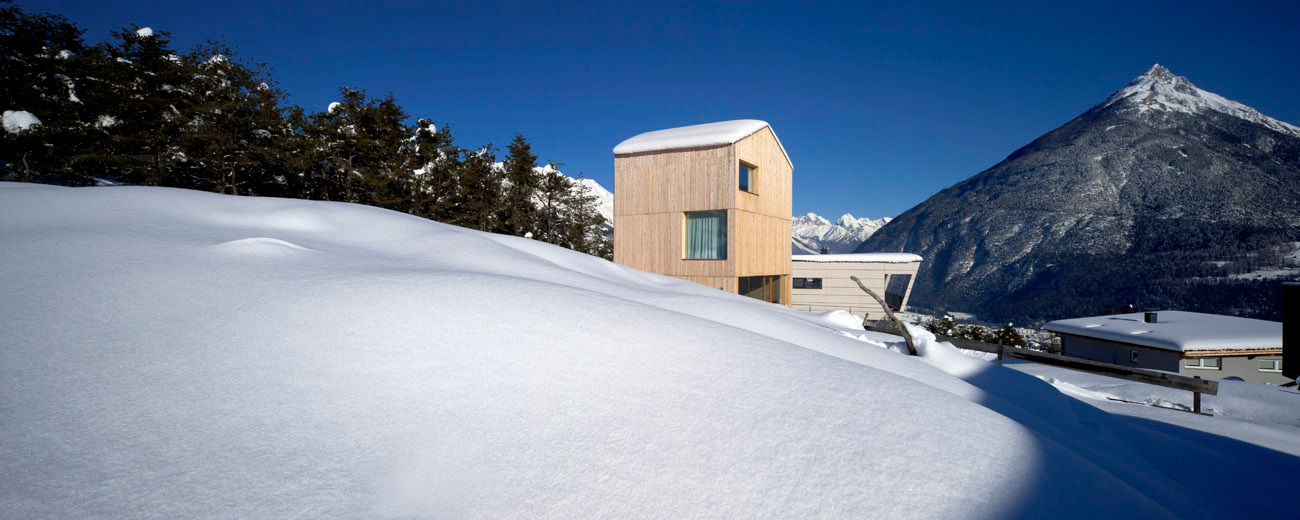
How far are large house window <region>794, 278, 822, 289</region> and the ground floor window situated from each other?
692 cm

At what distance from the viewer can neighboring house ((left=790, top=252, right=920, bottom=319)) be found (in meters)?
20.7

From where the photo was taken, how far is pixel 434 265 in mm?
3781

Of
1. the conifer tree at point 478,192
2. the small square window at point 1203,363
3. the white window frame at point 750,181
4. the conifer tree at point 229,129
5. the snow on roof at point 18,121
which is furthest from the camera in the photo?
the conifer tree at point 478,192

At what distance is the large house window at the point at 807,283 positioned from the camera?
21672 mm

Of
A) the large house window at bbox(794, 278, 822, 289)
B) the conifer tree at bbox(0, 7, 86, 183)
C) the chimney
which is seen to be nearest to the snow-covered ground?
the chimney

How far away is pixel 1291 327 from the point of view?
9.20 meters

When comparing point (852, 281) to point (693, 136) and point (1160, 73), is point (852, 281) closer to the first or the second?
point (693, 136)

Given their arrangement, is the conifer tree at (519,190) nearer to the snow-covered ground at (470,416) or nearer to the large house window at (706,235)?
the large house window at (706,235)

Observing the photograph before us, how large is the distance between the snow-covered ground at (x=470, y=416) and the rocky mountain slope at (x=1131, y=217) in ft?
276

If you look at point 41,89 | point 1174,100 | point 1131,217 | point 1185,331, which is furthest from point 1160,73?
point 41,89

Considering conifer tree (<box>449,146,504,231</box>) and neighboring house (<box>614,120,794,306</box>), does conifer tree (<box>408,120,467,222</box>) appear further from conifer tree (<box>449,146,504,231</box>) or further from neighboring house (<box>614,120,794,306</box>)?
neighboring house (<box>614,120,794,306</box>)

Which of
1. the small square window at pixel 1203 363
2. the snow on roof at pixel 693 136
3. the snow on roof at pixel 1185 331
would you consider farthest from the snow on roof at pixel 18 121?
the small square window at pixel 1203 363

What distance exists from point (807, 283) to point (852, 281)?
1948 millimetres

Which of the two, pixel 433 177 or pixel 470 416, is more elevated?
pixel 433 177
